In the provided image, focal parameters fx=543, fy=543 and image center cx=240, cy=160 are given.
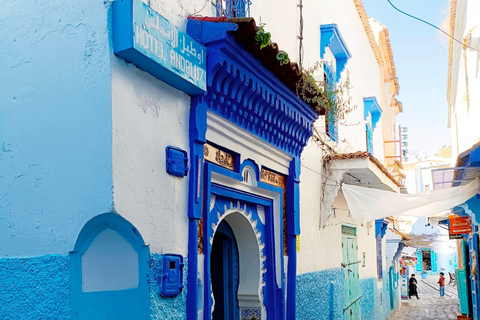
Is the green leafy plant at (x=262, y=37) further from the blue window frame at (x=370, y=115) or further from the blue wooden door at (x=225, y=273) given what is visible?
the blue window frame at (x=370, y=115)

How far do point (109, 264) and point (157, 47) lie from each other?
4.88 feet

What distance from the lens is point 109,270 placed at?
11.6 feet

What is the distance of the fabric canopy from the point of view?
879 centimetres

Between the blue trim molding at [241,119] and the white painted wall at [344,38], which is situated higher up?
the white painted wall at [344,38]

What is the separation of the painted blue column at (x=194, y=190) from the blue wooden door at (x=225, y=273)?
1933 millimetres

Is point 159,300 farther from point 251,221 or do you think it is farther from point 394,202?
point 394,202

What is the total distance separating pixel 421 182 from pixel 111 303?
40.1 meters

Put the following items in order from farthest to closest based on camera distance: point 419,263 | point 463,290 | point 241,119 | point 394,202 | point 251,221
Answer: point 419,263
point 463,290
point 394,202
point 251,221
point 241,119

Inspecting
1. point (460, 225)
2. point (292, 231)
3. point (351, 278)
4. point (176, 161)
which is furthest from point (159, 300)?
point (460, 225)

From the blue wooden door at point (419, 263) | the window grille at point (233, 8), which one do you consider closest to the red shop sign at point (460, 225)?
the window grille at point (233, 8)

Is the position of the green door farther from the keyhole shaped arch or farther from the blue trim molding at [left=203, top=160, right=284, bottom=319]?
the keyhole shaped arch

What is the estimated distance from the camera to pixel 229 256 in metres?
6.30

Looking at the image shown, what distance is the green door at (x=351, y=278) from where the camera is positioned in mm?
10193

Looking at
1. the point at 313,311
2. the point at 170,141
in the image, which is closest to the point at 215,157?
the point at 170,141
